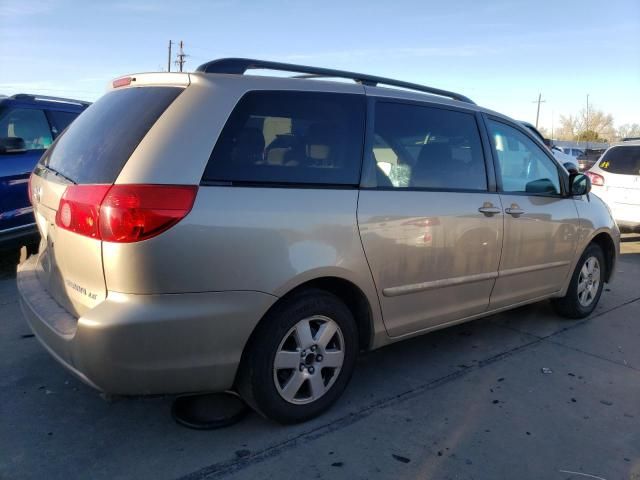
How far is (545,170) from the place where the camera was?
170 inches

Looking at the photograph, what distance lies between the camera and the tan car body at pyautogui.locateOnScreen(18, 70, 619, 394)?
2.29m

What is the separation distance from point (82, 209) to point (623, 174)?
831 centimetres

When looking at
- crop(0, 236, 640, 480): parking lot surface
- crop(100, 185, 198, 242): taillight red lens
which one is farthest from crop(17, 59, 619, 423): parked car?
crop(0, 236, 640, 480): parking lot surface

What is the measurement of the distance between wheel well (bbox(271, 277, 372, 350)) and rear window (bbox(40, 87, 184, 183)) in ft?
3.48

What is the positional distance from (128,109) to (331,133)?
1043 millimetres

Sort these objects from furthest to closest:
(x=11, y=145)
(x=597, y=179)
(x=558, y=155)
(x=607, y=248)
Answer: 1. (x=558, y=155)
2. (x=597, y=179)
3. (x=11, y=145)
4. (x=607, y=248)

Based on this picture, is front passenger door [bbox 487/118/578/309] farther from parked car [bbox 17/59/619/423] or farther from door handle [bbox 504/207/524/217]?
parked car [bbox 17/59/619/423]

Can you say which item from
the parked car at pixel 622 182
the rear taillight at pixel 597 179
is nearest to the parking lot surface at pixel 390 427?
the parked car at pixel 622 182

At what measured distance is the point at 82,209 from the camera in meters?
2.40

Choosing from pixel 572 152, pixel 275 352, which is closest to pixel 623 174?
pixel 275 352

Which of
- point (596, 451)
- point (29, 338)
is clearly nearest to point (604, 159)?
point (596, 451)

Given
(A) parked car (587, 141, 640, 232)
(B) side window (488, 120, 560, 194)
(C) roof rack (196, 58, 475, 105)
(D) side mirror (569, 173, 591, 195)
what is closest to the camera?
(C) roof rack (196, 58, 475, 105)

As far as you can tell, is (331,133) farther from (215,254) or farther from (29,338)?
(29,338)

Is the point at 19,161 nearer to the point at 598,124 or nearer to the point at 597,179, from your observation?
the point at 597,179
